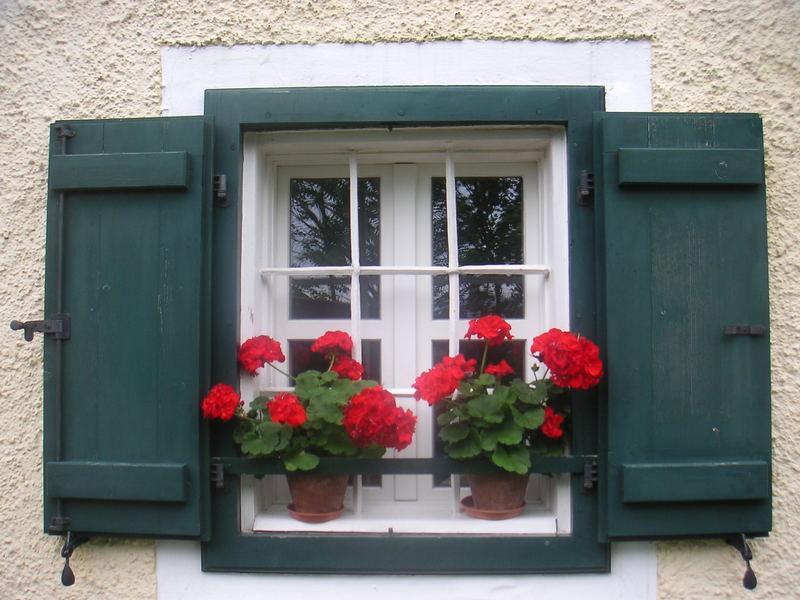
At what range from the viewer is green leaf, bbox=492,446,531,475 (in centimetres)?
181

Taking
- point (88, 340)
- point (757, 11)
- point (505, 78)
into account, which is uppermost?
point (757, 11)

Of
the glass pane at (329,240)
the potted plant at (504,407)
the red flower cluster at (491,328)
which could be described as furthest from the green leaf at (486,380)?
the glass pane at (329,240)

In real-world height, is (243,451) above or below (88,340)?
below

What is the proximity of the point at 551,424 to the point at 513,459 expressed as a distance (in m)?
→ 0.16

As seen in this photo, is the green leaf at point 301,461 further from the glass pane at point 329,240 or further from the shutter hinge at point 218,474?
the glass pane at point 329,240

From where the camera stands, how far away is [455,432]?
1.85 metres

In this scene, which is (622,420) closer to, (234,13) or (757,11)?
(757,11)

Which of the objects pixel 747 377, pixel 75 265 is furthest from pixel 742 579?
pixel 75 265

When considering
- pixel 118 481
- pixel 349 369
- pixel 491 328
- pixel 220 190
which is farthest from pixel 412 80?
pixel 118 481

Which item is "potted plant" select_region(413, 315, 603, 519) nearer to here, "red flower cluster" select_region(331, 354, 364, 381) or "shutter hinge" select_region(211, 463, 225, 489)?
"red flower cluster" select_region(331, 354, 364, 381)

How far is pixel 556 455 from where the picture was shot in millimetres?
1903

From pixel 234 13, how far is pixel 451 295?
3.94 ft

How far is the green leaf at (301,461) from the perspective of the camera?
184 centimetres

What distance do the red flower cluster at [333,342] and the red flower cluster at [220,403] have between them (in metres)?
0.30
